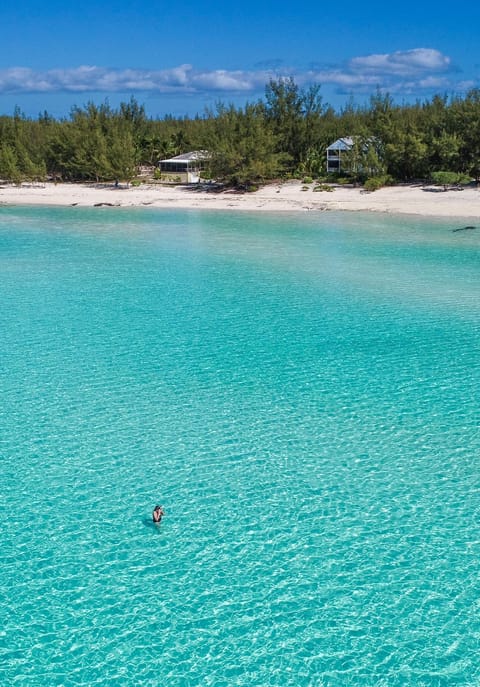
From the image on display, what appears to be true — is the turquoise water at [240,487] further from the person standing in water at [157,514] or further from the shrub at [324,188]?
the shrub at [324,188]

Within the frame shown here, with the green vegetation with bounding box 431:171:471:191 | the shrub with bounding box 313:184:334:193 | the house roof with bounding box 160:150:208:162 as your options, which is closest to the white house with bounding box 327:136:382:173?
the shrub with bounding box 313:184:334:193

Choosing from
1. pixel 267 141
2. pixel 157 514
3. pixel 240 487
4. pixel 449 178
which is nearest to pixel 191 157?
pixel 267 141

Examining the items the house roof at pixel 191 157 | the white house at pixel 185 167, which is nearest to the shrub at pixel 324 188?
the house roof at pixel 191 157

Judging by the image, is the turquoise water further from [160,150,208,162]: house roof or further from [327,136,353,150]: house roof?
[160,150,208,162]: house roof

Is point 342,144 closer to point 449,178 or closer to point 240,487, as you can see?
point 449,178

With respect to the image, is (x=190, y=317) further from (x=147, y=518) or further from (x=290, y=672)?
(x=290, y=672)

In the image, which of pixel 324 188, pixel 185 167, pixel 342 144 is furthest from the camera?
pixel 185 167
